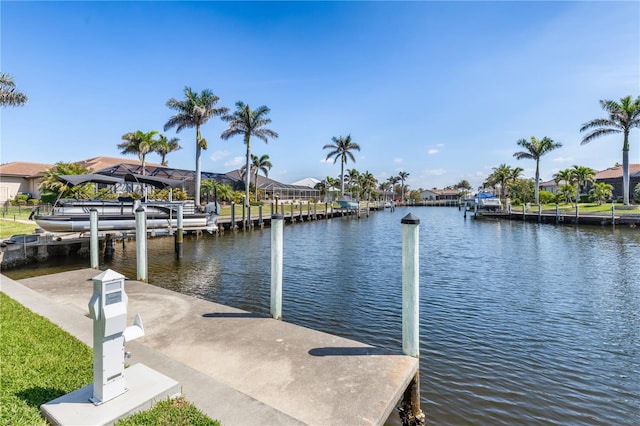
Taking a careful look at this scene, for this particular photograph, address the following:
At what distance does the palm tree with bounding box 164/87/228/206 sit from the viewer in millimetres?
32875

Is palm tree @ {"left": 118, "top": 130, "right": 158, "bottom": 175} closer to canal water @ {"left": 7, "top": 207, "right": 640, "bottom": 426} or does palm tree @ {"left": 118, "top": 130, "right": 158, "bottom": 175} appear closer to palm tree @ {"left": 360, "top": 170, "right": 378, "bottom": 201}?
canal water @ {"left": 7, "top": 207, "right": 640, "bottom": 426}

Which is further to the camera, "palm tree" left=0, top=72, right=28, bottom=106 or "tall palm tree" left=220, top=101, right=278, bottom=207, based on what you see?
"tall palm tree" left=220, top=101, right=278, bottom=207

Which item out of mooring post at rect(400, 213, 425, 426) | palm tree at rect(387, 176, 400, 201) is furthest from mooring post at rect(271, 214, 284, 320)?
palm tree at rect(387, 176, 400, 201)

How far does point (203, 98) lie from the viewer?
110 feet

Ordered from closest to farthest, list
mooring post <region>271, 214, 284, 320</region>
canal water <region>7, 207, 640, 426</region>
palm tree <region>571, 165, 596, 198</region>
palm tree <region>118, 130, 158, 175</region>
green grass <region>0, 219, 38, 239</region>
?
canal water <region>7, 207, 640, 426</region> < mooring post <region>271, 214, 284, 320</region> < green grass <region>0, 219, 38, 239</region> < palm tree <region>118, 130, 158, 175</region> < palm tree <region>571, 165, 596, 198</region>

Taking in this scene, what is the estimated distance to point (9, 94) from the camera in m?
22.2

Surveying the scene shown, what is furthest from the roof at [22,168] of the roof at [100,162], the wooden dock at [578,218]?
the wooden dock at [578,218]

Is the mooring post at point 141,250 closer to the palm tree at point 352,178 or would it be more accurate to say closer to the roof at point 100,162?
the roof at point 100,162

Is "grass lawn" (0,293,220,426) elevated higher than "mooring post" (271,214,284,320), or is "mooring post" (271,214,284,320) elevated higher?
"mooring post" (271,214,284,320)

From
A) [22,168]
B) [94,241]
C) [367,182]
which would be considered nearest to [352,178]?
[367,182]

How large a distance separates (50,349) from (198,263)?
35.2 feet

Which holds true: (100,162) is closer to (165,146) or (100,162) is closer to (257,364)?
(165,146)

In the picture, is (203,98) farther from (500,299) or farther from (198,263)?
(500,299)

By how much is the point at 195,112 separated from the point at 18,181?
91.1 ft
